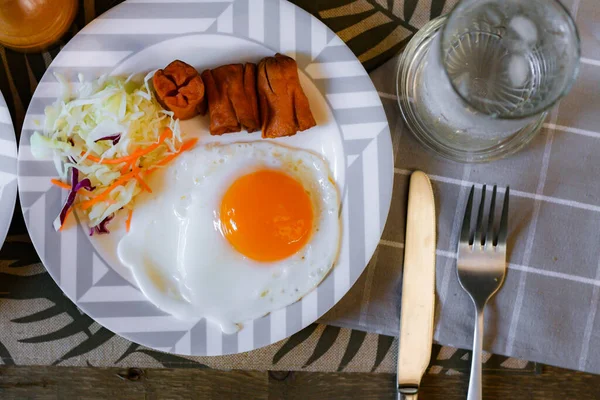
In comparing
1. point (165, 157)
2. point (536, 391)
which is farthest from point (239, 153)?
point (536, 391)

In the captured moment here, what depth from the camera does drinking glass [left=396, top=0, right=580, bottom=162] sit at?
1591 millimetres

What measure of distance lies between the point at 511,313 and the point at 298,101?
1012 mm

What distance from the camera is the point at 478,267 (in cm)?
185

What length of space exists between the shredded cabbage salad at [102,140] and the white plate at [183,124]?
42 mm

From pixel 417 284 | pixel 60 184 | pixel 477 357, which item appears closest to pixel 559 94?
pixel 417 284

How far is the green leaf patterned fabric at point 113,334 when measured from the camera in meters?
1.87

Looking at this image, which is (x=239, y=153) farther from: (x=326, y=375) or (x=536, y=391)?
(x=536, y=391)

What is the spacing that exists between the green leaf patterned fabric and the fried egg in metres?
0.21

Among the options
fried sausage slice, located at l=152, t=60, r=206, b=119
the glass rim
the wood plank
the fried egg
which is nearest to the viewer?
the glass rim

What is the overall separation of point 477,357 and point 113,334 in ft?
4.00

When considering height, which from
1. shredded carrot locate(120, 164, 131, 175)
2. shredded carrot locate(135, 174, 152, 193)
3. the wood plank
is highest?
shredded carrot locate(120, 164, 131, 175)

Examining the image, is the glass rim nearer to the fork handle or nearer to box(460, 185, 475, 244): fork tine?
box(460, 185, 475, 244): fork tine

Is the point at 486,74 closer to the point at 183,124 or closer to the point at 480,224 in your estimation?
the point at 480,224

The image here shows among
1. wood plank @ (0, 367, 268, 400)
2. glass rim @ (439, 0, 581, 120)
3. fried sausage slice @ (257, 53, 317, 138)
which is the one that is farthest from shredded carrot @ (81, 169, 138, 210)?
glass rim @ (439, 0, 581, 120)
